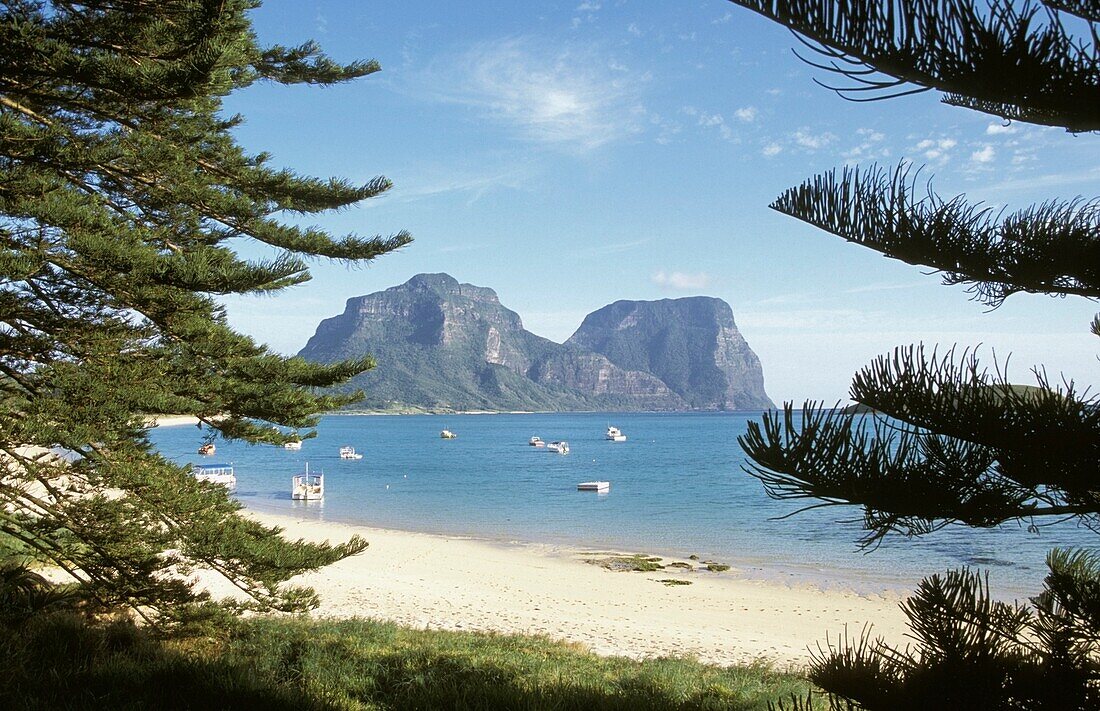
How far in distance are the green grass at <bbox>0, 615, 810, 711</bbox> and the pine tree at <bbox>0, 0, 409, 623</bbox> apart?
21.3 inches

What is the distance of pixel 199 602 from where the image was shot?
21.0 ft

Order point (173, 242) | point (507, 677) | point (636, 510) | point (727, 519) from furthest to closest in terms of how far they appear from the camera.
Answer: point (636, 510) < point (727, 519) < point (173, 242) < point (507, 677)

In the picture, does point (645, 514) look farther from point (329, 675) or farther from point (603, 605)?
point (329, 675)

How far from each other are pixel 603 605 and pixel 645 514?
55.1 feet

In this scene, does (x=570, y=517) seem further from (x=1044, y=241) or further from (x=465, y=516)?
(x=1044, y=241)

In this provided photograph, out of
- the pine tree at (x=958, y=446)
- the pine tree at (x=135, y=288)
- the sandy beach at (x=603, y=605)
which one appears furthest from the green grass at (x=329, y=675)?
the sandy beach at (x=603, y=605)

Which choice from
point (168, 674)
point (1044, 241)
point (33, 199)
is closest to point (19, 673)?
point (168, 674)

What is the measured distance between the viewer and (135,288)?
16.6 feet

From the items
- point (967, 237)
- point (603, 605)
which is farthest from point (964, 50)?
point (603, 605)

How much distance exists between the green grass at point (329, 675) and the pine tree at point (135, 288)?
0.54 meters

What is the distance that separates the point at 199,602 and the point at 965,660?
247 inches

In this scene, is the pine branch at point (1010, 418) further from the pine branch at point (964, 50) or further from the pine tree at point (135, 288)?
the pine tree at point (135, 288)

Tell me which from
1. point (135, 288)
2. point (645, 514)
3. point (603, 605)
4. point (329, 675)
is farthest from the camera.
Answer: point (645, 514)

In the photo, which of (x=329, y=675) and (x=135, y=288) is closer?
(x=135, y=288)
